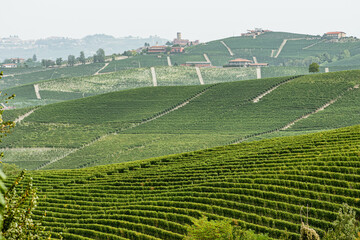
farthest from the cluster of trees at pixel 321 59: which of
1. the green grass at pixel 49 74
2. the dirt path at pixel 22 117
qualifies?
the dirt path at pixel 22 117

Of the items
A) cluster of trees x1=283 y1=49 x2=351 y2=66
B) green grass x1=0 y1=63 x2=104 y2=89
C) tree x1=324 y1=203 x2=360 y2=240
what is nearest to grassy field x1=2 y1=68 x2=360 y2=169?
tree x1=324 y1=203 x2=360 y2=240

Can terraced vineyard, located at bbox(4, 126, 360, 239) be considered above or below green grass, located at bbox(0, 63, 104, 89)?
below

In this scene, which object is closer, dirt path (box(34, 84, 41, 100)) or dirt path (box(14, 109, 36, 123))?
dirt path (box(14, 109, 36, 123))

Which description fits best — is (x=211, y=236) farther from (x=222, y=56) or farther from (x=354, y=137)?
(x=222, y=56)

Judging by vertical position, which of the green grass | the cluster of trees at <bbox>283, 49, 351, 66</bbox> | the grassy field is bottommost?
the grassy field

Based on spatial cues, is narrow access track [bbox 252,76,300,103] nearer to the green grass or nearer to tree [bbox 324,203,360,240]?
tree [bbox 324,203,360,240]

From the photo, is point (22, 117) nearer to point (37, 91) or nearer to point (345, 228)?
point (37, 91)

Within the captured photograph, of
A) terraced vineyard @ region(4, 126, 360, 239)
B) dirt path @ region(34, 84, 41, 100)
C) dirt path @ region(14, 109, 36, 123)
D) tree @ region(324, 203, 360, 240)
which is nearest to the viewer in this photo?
tree @ region(324, 203, 360, 240)

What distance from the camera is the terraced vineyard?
26.3 metres

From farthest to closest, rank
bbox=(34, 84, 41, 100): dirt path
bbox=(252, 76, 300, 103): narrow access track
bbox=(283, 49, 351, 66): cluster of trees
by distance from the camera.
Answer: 1. bbox=(283, 49, 351, 66): cluster of trees
2. bbox=(34, 84, 41, 100): dirt path
3. bbox=(252, 76, 300, 103): narrow access track

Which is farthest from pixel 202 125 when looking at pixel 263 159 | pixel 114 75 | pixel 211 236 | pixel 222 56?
pixel 222 56

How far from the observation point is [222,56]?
198 meters

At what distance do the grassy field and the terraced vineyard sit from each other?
2498 cm

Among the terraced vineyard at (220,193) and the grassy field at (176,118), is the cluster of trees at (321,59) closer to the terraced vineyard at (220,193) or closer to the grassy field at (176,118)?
the grassy field at (176,118)
